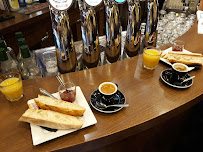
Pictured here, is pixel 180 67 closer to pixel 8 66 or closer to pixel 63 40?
pixel 63 40

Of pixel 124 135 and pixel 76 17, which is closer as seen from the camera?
pixel 124 135

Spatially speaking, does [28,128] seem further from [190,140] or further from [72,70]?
[190,140]

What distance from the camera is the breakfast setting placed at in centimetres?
86

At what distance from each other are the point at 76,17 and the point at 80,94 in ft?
9.23

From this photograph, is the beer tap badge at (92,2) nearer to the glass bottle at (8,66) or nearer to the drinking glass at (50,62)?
the drinking glass at (50,62)

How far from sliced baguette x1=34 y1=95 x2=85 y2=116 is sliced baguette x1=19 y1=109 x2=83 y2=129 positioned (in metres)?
0.03

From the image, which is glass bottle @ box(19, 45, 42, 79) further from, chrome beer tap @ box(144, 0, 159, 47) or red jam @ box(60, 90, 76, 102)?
chrome beer tap @ box(144, 0, 159, 47)

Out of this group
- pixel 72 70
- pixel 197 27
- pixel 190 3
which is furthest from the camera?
pixel 190 3

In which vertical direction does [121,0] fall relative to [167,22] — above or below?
above

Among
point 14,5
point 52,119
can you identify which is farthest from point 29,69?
point 14,5

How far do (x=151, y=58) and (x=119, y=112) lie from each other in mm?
470

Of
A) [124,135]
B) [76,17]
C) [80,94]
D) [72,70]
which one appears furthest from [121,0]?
[76,17]

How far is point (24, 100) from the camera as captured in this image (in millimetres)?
1057

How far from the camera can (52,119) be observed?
0.85 meters
